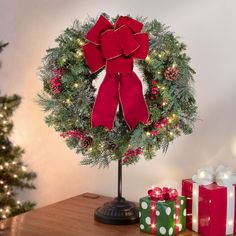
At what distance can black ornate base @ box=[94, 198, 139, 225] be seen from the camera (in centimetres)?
170

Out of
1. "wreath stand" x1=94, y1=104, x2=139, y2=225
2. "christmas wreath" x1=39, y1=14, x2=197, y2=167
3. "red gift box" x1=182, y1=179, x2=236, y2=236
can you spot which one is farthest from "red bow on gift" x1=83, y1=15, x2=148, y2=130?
"red gift box" x1=182, y1=179, x2=236, y2=236

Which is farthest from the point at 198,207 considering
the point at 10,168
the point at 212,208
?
the point at 10,168

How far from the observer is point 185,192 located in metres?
1.64

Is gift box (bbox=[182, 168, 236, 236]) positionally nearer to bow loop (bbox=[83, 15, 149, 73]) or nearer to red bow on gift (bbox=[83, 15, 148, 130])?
red bow on gift (bbox=[83, 15, 148, 130])

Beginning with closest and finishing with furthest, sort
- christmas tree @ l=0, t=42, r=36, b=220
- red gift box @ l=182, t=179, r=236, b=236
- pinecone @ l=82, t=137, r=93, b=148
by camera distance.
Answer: red gift box @ l=182, t=179, r=236, b=236, pinecone @ l=82, t=137, r=93, b=148, christmas tree @ l=0, t=42, r=36, b=220

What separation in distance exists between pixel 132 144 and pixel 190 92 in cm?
28

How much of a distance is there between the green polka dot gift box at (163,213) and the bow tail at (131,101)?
10.8 inches

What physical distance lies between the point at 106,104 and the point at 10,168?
42.8 inches

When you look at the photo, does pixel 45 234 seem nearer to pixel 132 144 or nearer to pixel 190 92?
pixel 132 144

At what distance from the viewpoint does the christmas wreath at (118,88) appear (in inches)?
60.8

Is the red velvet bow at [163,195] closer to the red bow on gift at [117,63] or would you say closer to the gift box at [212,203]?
the gift box at [212,203]

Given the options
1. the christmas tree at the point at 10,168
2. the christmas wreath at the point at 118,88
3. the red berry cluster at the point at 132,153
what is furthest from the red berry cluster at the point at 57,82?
the christmas tree at the point at 10,168

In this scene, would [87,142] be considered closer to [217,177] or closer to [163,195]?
[163,195]

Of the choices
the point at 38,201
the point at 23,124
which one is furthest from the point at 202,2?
the point at 38,201
